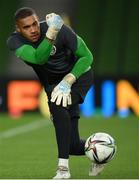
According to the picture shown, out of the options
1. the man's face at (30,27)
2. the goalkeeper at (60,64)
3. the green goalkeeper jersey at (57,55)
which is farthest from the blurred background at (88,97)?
the man's face at (30,27)

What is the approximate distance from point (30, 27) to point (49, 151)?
3.88 meters

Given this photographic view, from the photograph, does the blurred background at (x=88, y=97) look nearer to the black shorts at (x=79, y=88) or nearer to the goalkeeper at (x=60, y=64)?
the goalkeeper at (x=60, y=64)

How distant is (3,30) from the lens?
24500 mm

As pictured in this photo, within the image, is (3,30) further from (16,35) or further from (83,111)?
(16,35)

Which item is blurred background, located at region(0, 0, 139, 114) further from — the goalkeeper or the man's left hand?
the man's left hand

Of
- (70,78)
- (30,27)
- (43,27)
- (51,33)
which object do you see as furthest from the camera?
(43,27)

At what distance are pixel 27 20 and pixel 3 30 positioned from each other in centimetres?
1675

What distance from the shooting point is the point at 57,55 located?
8.27 metres

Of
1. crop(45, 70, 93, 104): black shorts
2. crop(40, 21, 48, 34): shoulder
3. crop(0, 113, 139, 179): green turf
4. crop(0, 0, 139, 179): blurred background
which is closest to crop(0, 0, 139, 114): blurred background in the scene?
crop(0, 0, 139, 179): blurred background

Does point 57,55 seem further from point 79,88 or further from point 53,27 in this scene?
point 53,27

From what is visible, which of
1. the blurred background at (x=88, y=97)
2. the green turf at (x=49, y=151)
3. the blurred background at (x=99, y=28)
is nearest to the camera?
the green turf at (x=49, y=151)

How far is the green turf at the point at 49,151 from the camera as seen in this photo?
8.77 metres

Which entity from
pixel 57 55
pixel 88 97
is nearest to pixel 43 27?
pixel 57 55

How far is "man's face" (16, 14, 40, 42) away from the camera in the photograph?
7879 mm
